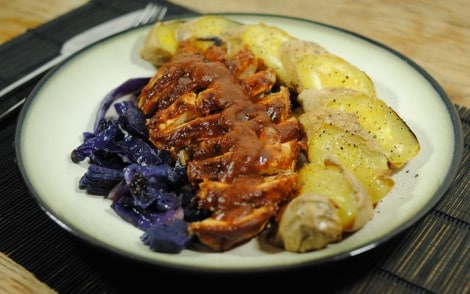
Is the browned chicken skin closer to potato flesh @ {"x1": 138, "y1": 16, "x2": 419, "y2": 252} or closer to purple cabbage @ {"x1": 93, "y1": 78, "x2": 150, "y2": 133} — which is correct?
potato flesh @ {"x1": 138, "y1": 16, "x2": 419, "y2": 252}

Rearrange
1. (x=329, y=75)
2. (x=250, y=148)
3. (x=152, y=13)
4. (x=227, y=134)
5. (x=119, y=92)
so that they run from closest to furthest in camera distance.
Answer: (x=250, y=148) → (x=227, y=134) → (x=329, y=75) → (x=119, y=92) → (x=152, y=13)

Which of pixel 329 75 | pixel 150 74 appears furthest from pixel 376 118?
pixel 150 74

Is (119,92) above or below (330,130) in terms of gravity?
below

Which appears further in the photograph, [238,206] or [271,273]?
[238,206]

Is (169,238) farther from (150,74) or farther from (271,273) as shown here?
(150,74)

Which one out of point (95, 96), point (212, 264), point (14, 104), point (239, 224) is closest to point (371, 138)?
point (239, 224)
